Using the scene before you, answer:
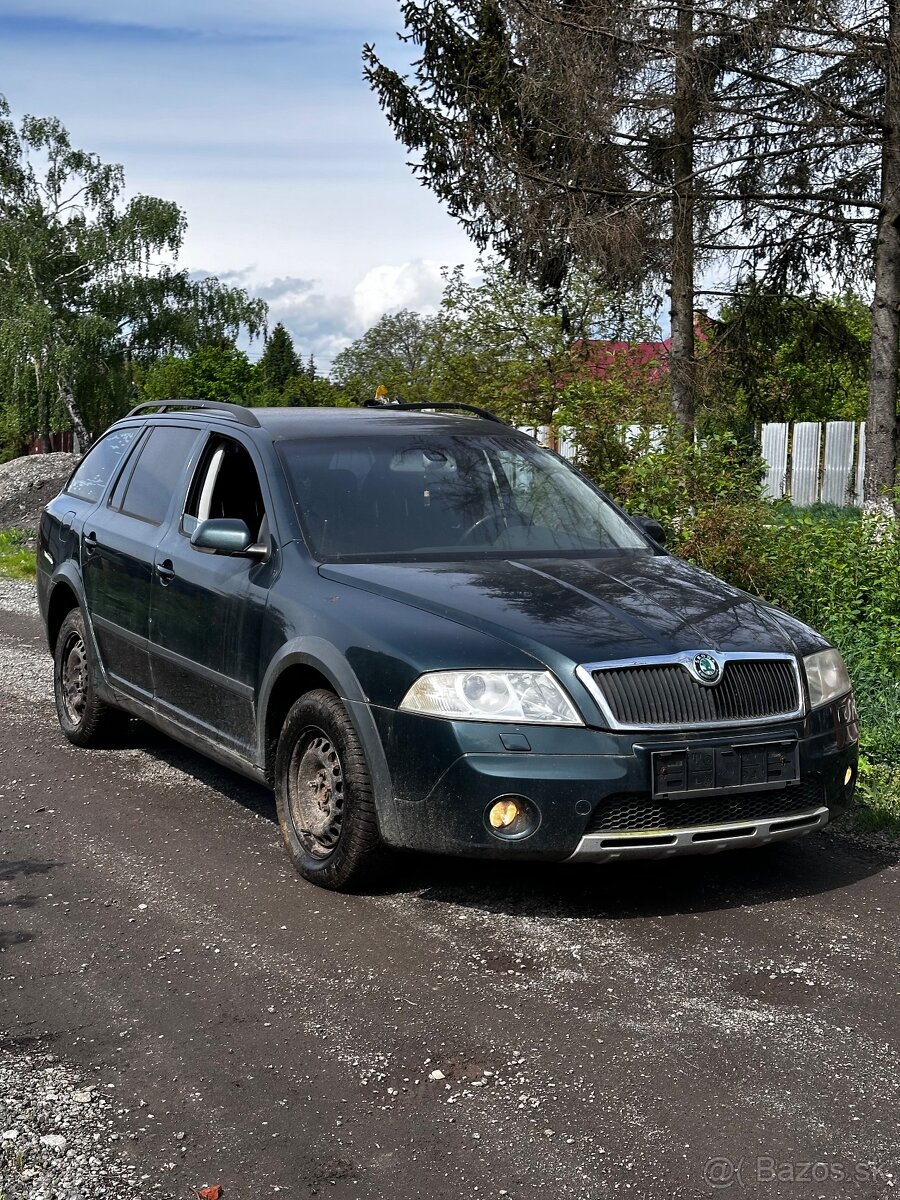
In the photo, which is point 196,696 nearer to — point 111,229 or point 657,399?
point 657,399

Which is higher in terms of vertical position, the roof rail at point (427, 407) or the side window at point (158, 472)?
the roof rail at point (427, 407)

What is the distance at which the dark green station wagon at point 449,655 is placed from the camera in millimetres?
4824

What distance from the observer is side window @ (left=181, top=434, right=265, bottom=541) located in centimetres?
646

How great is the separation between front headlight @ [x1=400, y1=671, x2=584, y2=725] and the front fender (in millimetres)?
226

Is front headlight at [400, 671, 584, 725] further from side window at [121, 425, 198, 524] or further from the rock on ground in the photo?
the rock on ground

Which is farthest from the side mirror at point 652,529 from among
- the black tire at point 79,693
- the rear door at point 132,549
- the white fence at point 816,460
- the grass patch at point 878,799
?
the white fence at point 816,460

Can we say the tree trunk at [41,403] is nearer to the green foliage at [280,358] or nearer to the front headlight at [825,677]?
the front headlight at [825,677]

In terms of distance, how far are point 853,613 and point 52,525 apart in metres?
4.89

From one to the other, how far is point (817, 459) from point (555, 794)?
25.1 meters

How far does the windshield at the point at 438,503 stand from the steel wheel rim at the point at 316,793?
0.80 meters

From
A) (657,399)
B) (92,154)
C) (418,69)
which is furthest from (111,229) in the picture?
(657,399)

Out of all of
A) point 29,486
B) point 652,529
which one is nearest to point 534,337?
point 29,486

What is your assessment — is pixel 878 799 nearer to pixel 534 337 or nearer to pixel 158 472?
pixel 158 472

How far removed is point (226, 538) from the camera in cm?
589
